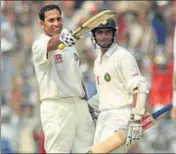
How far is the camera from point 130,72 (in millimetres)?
9836

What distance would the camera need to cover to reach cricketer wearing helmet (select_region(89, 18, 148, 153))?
9844mm

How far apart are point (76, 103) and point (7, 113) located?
203 inches

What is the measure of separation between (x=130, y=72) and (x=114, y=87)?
301 millimetres

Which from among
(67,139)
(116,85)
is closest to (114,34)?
(116,85)

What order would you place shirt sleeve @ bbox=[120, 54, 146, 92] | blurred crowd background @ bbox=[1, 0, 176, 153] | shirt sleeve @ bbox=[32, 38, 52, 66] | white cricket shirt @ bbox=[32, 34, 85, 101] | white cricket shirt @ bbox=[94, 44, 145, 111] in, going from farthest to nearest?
blurred crowd background @ bbox=[1, 0, 176, 153] < white cricket shirt @ bbox=[32, 34, 85, 101] < shirt sleeve @ bbox=[32, 38, 52, 66] < white cricket shirt @ bbox=[94, 44, 145, 111] < shirt sleeve @ bbox=[120, 54, 146, 92]

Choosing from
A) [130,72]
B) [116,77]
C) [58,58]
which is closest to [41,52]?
[58,58]

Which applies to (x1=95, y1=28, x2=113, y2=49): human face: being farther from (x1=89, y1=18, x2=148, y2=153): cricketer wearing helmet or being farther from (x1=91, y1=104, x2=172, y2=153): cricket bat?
(x1=91, y1=104, x2=172, y2=153): cricket bat

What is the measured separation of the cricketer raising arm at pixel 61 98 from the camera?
33.8 ft

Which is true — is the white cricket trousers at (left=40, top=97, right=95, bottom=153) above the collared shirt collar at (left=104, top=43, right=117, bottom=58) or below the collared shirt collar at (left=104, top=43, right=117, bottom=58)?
below

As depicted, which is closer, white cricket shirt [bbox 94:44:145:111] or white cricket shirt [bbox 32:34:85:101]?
white cricket shirt [bbox 94:44:145:111]

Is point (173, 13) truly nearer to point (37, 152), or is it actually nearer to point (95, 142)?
point (37, 152)

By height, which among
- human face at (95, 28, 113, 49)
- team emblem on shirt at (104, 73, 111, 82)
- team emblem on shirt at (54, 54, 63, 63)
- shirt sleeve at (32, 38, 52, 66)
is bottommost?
team emblem on shirt at (104, 73, 111, 82)

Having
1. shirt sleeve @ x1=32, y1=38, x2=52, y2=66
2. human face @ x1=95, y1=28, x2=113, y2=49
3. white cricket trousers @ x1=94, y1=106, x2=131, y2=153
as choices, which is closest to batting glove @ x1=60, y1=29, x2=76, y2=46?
shirt sleeve @ x1=32, y1=38, x2=52, y2=66

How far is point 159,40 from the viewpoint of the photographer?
49.8ft
